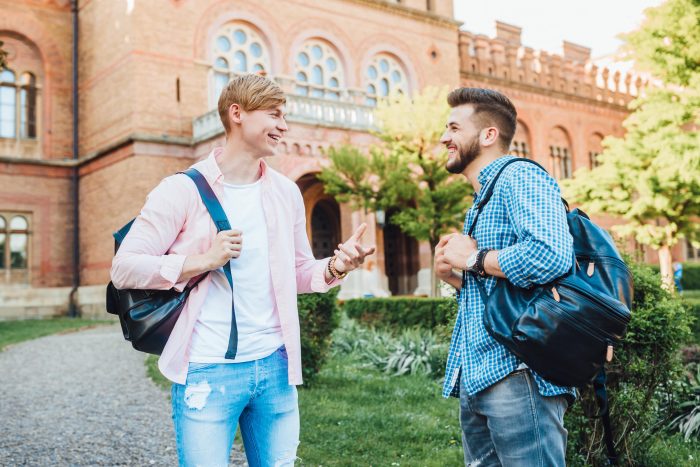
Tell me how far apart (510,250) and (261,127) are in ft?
3.23

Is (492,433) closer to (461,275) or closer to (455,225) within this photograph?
(461,275)

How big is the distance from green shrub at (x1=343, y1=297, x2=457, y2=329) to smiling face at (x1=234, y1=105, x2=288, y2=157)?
839 centimetres

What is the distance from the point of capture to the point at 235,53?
19.8 m

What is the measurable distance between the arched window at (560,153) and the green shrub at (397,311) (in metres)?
18.5

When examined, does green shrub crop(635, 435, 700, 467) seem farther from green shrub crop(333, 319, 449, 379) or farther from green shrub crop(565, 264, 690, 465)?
green shrub crop(333, 319, 449, 379)

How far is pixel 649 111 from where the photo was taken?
56.9ft

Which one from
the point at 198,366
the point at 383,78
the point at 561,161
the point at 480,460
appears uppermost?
the point at 383,78

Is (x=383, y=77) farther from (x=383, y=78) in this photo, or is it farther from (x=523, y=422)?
(x=523, y=422)

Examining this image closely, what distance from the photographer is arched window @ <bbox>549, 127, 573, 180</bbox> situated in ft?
96.0

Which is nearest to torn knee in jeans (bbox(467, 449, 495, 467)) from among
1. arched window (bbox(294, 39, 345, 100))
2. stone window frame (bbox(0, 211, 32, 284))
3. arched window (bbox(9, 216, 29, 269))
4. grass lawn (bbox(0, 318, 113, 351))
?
grass lawn (bbox(0, 318, 113, 351))

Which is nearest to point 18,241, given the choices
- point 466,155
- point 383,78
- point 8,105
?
point 8,105

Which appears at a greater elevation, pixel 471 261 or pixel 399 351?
pixel 471 261

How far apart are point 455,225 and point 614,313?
43.7ft

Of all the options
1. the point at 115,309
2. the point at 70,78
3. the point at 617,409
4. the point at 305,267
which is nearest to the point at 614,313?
the point at 305,267
